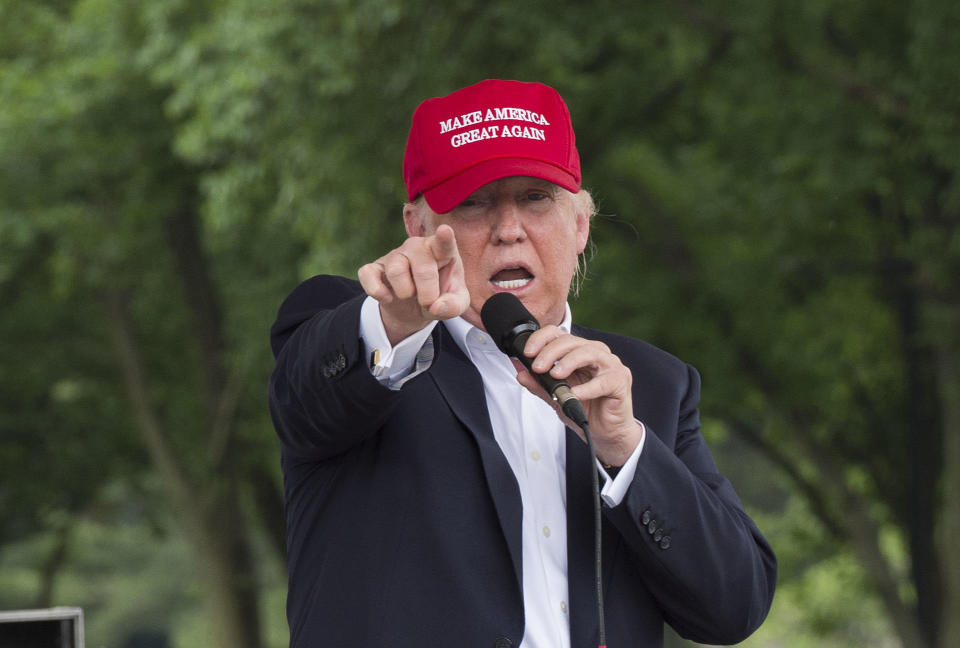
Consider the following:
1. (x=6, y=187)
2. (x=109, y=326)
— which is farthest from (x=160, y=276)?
(x=6, y=187)

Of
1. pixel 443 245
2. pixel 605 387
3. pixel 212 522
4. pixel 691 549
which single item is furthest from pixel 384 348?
pixel 212 522

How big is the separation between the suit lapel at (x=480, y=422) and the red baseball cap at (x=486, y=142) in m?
0.27

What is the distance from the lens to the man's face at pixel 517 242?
245 cm

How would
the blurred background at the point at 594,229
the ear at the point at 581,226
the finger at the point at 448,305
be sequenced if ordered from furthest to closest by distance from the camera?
the blurred background at the point at 594,229
the ear at the point at 581,226
the finger at the point at 448,305

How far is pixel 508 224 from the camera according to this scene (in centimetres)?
245

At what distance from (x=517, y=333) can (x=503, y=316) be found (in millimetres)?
48

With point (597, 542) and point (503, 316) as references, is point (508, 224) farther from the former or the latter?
point (597, 542)

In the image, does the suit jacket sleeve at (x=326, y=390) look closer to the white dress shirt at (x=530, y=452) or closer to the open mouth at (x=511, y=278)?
the white dress shirt at (x=530, y=452)

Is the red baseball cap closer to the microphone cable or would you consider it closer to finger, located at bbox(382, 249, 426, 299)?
finger, located at bbox(382, 249, 426, 299)

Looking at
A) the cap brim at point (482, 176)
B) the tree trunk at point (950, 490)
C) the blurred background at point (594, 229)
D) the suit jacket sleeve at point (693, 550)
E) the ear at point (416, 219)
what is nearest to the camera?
the suit jacket sleeve at point (693, 550)

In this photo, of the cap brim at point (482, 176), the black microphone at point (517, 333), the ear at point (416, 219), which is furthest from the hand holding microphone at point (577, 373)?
the ear at point (416, 219)

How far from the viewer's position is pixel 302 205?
1059cm

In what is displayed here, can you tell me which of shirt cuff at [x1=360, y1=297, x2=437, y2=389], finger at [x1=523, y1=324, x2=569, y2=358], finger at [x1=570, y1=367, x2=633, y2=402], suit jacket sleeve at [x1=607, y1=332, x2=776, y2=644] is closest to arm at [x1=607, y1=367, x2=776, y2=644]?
suit jacket sleeve at [x1=607, y1=332, x2=776, y2=644]

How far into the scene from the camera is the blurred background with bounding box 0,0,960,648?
1003 cm
